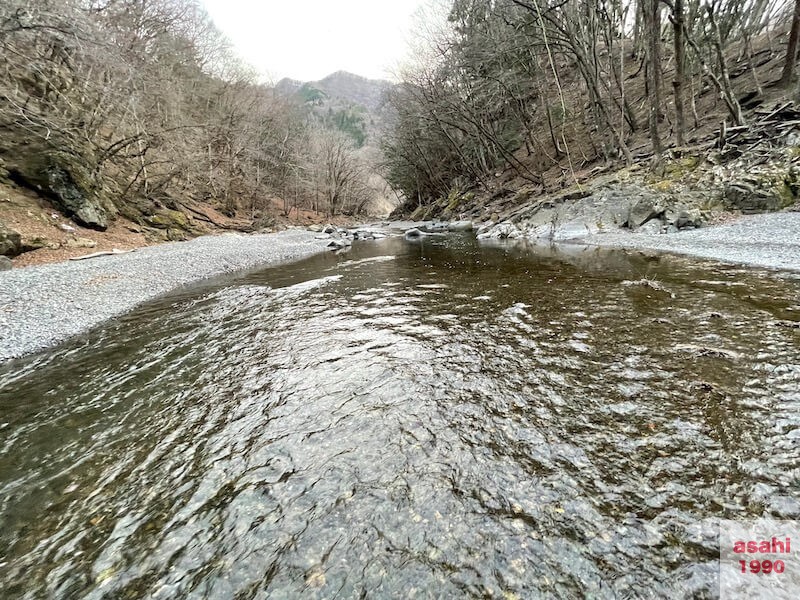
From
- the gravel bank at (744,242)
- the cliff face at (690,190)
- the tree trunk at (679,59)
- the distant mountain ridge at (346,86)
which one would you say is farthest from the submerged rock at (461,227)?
the distant mountain ridge at (346,86)

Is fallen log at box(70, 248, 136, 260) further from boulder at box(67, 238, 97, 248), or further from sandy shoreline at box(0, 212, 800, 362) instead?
boulder at box(67, 238, 97, 248)

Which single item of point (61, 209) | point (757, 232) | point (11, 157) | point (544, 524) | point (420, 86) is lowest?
point (544, 524)

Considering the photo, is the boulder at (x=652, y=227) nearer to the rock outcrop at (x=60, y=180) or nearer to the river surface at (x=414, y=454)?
the river surface at (x=414, y=454)

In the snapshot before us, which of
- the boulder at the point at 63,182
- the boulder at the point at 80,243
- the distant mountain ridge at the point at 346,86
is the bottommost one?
the boulder at the point at 80,243

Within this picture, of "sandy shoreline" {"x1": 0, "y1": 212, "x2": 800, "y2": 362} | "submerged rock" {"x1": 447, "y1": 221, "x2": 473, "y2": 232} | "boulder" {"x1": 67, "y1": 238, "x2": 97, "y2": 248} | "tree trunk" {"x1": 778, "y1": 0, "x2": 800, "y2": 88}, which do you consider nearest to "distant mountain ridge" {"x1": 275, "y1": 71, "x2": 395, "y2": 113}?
"submerged rock" {"x1": 447, "y1": 221, "x2": 473, "y2": 232}

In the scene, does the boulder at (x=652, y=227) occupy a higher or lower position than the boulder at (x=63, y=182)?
lower

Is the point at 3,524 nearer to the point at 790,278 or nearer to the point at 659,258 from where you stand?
the point at 790,278

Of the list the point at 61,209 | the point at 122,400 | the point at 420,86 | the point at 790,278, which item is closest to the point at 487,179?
the point at 420,86

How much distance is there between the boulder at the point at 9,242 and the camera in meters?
10.8

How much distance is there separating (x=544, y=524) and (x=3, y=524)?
147 inches

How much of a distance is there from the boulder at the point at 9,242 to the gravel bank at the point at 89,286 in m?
1.81

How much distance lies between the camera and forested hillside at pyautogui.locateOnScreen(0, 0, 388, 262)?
1153 centimetres

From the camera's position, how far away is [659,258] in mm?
8844

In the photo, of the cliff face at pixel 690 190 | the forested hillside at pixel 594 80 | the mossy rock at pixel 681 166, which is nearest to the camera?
the cliff face at pixel 690 190
